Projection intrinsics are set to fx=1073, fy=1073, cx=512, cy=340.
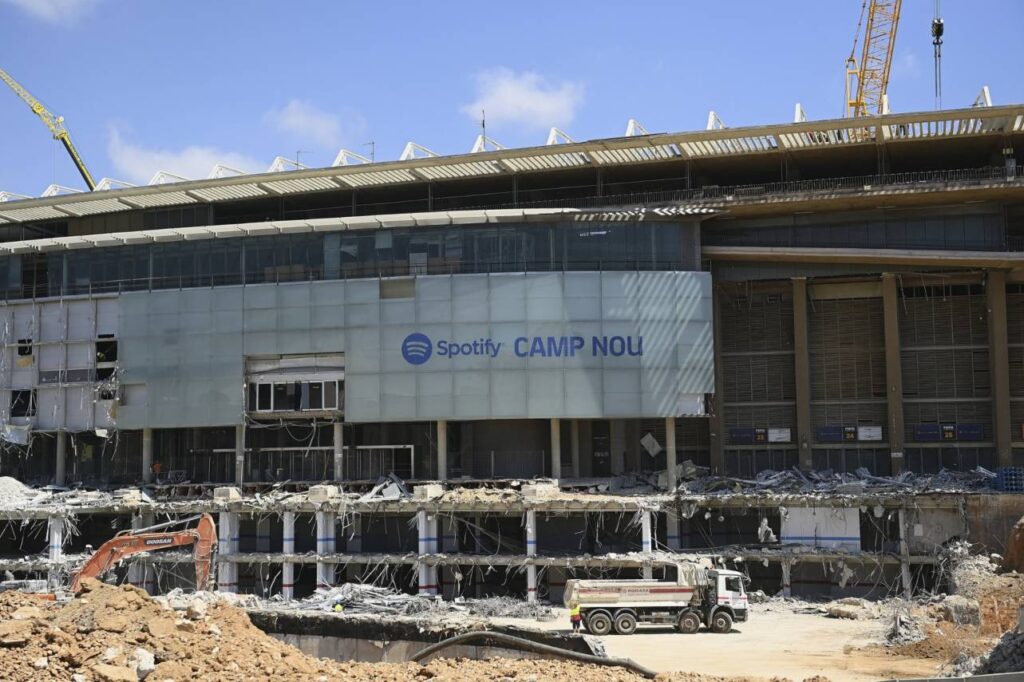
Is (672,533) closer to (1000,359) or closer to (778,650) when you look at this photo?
(778,650)

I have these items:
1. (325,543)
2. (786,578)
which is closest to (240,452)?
(325,543)

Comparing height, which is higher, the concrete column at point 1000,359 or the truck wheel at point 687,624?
the concrete column at point 1000,359

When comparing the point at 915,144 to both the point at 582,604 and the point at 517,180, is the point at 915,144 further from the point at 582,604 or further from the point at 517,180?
the point at 582,604

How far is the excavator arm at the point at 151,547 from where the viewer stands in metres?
46.4

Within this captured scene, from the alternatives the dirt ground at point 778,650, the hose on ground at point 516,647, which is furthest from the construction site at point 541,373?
the hose on ground at point 516,647

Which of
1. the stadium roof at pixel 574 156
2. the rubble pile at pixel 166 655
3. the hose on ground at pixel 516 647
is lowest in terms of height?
the hose on ground at pixel 516 647

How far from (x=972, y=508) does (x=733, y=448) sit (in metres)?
16.7

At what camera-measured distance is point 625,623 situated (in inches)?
1743

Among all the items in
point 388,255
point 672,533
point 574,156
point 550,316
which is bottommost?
point 672,533

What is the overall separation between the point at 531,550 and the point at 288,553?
1344 cm

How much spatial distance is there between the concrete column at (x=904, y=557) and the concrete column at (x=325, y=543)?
95.5 ft

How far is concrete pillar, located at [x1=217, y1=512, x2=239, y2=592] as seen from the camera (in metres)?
59.1

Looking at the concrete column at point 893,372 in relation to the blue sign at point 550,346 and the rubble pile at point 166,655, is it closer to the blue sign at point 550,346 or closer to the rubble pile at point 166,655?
the blue sign at point 550,346

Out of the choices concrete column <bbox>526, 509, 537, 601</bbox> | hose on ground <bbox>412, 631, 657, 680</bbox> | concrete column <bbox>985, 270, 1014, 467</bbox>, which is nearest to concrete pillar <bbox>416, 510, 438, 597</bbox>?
concrete column <bbox>526, 509, 537, 601</bbox>
